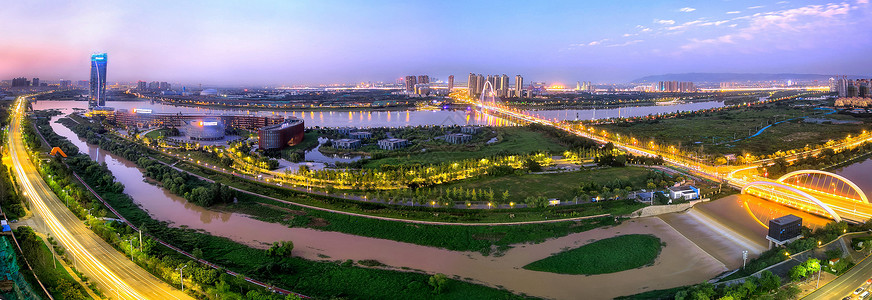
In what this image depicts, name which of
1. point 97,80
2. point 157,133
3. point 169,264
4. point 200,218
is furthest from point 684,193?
point 97,80

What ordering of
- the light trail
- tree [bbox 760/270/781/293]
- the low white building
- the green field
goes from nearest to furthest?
tree [bbox 760/270/781/293], the light trail, the low white building, the green field

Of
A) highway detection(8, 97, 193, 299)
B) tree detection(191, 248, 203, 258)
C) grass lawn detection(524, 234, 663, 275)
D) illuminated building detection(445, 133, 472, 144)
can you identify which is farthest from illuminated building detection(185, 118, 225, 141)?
grass lawn detection(524, 234, 663, 275)

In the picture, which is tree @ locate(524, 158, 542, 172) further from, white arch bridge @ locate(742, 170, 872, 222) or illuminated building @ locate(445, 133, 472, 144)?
illuminated building @ locate(445, 133, 472, 144)

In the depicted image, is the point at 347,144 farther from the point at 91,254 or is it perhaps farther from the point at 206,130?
the point at 91,254

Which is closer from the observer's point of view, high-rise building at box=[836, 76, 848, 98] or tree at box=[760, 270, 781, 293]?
tree at box=[760, 270, 781, 293]

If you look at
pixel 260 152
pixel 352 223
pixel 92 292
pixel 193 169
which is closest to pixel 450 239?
pixel 352 223

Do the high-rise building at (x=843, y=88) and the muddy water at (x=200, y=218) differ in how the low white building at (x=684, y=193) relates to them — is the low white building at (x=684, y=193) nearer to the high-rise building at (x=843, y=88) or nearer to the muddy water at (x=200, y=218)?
the muddy water at (x=200, y=218)

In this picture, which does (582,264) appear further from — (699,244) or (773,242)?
(773,242)

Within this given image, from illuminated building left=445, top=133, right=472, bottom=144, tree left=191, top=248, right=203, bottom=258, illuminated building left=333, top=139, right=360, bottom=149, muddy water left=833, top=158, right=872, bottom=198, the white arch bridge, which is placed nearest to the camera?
tree left=191, top=248, right=203, bottom=258
